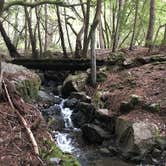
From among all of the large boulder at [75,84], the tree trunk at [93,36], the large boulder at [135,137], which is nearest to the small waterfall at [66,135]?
the large boulder at [75,84]

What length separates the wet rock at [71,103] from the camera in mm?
12814

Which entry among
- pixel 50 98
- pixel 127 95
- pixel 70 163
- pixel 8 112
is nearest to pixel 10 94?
pixel 8 112

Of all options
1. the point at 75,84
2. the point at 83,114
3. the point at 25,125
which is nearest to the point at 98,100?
the point at 83,114

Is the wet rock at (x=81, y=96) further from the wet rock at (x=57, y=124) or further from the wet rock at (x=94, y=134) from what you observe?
the wet rock at (x=94, y=134)

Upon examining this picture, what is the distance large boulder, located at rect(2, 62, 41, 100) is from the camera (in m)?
10.2

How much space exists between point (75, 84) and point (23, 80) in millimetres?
3601

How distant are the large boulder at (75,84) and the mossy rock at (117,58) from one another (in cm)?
142

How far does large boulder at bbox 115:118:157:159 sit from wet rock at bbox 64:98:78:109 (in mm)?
3240

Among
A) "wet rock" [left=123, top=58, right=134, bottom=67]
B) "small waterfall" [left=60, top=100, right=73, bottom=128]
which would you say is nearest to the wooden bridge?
"wet rock" [left=123, top=58, right=134, bottom=67]

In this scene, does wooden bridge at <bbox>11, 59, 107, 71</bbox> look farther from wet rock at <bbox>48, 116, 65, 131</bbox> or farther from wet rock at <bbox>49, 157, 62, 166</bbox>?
wet rock at <bbox>49, 157, 62, 166</bbox>

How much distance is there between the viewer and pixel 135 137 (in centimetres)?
895

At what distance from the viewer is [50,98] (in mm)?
13461

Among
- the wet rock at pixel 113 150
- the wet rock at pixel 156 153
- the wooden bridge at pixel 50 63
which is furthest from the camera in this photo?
the wooden bridge at pixel 50 63

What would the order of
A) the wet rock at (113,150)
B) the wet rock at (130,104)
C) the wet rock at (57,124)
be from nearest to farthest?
the wet rock at (113,150)
the wet rock at (130,104)
the wet rock at (57,124)
